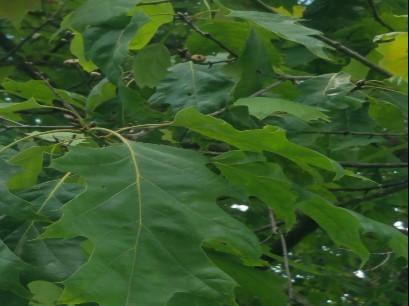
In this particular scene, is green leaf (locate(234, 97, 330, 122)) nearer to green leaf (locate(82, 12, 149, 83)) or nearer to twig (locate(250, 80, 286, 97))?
twig (locate(250, 80, 286, 97))

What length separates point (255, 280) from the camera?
192 cm

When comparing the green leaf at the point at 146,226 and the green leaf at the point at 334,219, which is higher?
the green leaf at the point at 146,226

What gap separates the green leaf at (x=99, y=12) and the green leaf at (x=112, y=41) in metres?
0.03

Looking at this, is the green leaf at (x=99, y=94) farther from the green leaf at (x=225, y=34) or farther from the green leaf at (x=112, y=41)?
the green leaf at (x=112, y=41)

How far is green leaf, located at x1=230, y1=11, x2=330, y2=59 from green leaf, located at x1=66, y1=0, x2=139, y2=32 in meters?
0.24

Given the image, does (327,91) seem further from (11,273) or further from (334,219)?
(11,273)

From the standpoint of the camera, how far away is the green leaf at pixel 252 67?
2131 millimetres

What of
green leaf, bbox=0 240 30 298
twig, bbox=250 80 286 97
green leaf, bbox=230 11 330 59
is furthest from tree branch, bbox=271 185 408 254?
green leaf, bbox=0 240 30 298

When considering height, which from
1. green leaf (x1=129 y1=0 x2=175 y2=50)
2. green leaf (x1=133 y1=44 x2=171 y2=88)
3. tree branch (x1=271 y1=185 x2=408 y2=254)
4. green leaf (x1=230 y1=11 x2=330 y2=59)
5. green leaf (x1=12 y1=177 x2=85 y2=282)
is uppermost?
green leaf (x1=230 y1=11 x2=330 y2=59)

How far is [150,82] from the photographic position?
7.58 feet

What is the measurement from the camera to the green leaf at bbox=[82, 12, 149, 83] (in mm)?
1877

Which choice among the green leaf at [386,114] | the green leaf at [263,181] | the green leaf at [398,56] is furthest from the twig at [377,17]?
the green leaf at [263,181]

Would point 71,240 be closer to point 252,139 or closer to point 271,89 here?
point 252,139

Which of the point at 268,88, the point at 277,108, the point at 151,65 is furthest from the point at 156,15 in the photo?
the point at 277,108
